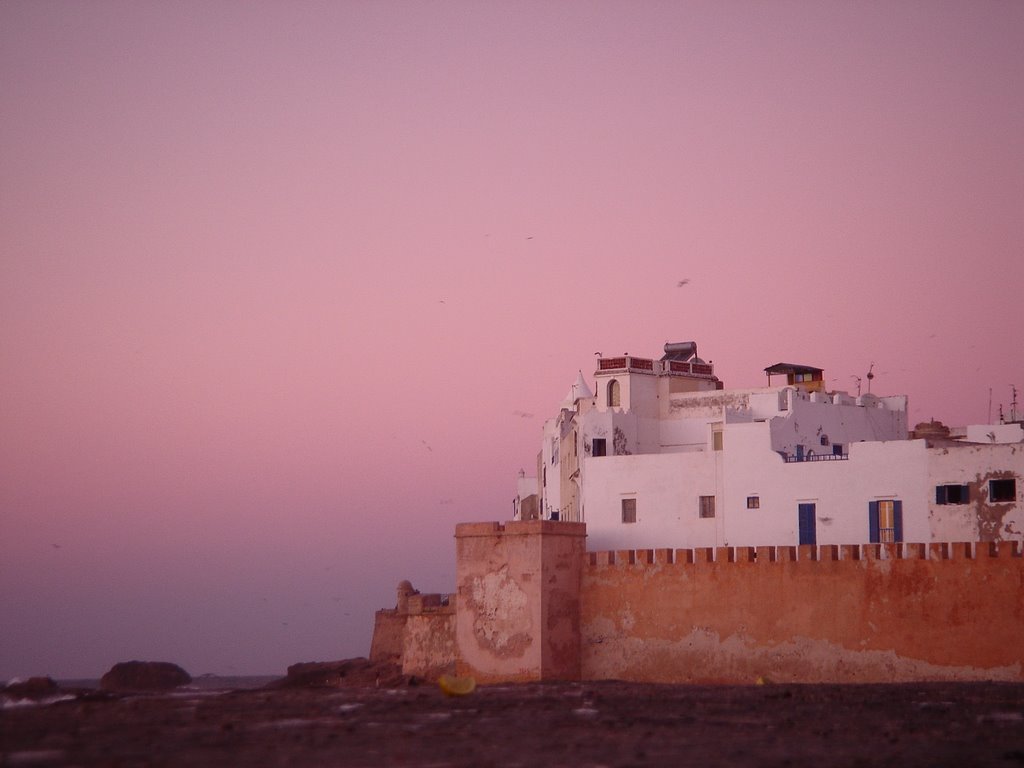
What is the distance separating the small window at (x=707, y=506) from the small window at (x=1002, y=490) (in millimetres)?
6923

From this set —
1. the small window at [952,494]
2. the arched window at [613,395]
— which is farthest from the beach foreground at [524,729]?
the arched window at [613,395]

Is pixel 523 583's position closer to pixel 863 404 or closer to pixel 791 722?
pixel 791 722

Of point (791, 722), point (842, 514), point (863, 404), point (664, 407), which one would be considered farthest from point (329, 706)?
point (863, 404)

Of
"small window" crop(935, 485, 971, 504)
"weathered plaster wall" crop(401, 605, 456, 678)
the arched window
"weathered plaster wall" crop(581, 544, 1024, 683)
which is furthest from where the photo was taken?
the arched window

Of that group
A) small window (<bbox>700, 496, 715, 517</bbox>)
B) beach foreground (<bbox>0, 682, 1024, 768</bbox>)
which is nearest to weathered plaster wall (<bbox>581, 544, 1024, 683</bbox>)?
beach foreground (<bbox>0, 682, 1024, 768</bbox>)

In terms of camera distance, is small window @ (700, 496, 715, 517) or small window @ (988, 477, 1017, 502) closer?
small window @ (988, 477, 1017, 502)

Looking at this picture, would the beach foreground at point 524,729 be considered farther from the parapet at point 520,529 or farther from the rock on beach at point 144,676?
the rock on beach at point 144,676

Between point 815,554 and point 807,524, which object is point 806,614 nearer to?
point 815,554

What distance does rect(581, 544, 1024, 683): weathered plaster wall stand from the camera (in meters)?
25.6

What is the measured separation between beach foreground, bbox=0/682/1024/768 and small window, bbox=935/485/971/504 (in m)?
8.22

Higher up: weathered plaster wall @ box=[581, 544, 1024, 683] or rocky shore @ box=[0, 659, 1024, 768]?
weathered plaster wall @ box=[581, 544, 1024, 683]

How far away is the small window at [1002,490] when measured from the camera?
3072 cm

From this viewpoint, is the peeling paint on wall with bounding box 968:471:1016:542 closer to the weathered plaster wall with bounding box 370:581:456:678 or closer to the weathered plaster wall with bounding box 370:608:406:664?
the weathered plaster wall with bounding box 370:581:456:678

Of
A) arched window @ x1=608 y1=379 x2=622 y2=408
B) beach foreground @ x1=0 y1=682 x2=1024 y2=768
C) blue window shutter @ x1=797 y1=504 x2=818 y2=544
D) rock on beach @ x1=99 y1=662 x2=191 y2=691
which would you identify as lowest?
rock on beach @ x1=99 y1=662 x2=191 y2=691
